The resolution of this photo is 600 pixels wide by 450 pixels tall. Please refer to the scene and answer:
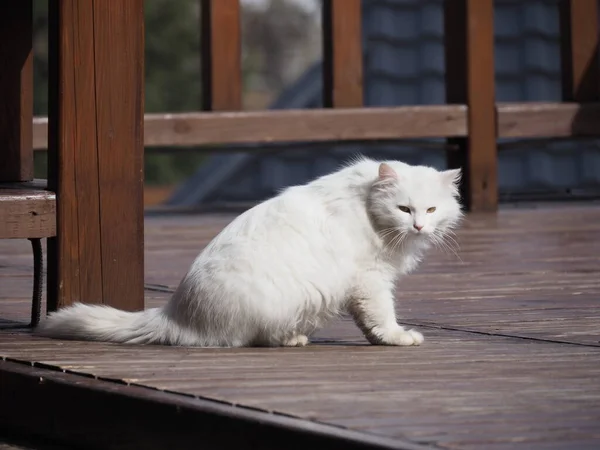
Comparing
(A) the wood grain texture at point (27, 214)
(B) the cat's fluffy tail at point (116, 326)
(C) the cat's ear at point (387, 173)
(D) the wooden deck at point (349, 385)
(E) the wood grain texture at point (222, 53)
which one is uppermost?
(E) the wood grain texture at point (222, 53)

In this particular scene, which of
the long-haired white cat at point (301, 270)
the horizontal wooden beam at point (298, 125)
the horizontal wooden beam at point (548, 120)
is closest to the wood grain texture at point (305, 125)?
the horizontal wooden beam at point (298, 125)

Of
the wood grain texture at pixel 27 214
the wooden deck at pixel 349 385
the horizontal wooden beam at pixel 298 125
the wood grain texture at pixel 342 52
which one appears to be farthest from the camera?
the wood grain texture at pixel 342 52

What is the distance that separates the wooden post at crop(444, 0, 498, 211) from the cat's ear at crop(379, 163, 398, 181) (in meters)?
4.35

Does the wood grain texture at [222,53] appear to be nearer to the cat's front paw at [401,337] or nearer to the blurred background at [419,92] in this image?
the blurred background at [419,92]

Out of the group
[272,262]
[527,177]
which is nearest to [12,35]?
[272,262]

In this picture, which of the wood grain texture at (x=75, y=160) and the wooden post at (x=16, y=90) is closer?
the wood grain texture at (x=75, y=160)

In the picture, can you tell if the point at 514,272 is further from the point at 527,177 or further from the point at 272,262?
the point at 527,177

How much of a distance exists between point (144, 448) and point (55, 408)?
0.33 metres

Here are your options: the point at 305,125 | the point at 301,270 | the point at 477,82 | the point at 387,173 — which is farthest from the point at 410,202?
the point at 477,82

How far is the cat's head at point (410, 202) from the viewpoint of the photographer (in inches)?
144

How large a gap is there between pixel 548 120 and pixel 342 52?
57.2 inches

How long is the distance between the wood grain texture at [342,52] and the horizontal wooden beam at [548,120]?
0.95 metres

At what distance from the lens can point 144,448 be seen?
2.84 meters

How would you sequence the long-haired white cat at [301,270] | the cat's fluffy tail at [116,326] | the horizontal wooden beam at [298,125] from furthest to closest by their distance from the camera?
the horizontal wooden beam at [298,125] < the cat's fluffy tail at [116,326] < the long-haired white cat at [301,270]
